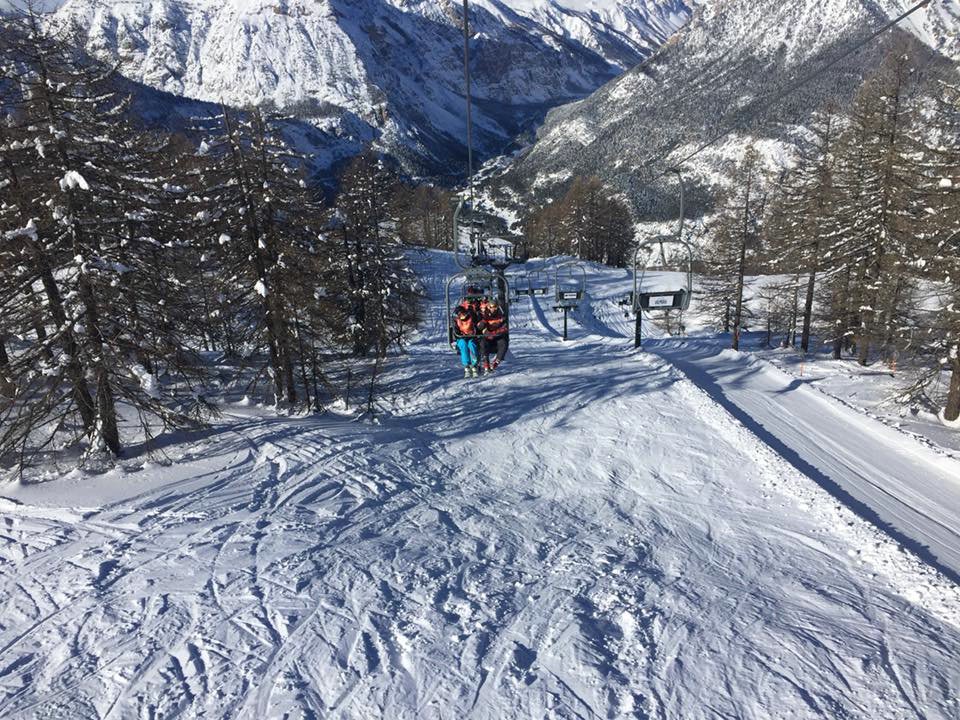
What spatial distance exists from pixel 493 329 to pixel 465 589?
7.38m

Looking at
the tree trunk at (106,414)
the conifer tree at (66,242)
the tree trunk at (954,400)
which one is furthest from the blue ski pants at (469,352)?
the tree trunk at (954,400)

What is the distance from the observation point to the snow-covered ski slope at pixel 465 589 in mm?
6000

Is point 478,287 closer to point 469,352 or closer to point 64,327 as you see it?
point 469,352

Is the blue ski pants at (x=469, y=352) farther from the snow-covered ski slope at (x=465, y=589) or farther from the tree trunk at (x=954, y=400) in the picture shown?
the tree trunk at (x=954, y=400)

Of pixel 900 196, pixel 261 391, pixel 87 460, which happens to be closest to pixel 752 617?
pixel 87 460

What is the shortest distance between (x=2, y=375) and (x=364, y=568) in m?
9.43

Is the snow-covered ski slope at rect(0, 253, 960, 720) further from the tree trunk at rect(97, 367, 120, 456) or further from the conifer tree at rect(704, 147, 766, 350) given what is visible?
the conifer tree at rect(704, 147, 766, 350)

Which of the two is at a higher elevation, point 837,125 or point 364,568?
point 837,125

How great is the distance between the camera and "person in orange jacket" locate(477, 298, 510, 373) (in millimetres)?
13680

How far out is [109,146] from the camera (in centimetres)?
1129

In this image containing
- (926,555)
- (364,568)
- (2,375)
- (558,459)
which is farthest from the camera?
(558,459)

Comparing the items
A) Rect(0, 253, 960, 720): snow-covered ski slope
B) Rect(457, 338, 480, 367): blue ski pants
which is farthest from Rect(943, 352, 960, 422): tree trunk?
Rect(457, 338, 480, 367): blue ski pants

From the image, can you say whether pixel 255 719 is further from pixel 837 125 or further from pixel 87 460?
pixel 837 125

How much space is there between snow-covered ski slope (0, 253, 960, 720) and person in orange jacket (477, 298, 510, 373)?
3.09m
